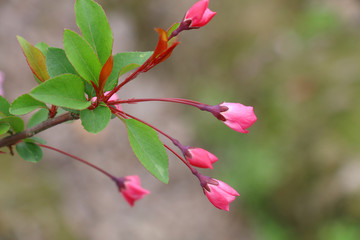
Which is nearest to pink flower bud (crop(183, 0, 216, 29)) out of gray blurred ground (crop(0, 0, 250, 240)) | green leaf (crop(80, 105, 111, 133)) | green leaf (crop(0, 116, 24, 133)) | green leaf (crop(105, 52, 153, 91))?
green leaf (crop(105, 52, 153, 91))

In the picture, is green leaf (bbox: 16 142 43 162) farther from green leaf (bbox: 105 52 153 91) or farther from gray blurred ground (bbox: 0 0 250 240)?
gray blurred ground (bbox: 0 0 250 240)

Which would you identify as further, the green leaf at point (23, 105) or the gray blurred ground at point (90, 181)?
the gray blurred ground at point (90, 181)

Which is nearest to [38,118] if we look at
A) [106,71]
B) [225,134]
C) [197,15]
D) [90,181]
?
[106,71]

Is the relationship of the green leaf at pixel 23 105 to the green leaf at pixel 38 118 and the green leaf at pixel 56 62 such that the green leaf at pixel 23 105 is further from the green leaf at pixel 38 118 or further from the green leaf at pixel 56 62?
the green leaf at pixel 38 118

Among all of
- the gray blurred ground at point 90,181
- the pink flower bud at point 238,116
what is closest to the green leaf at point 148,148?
the pink flower bud at point 238,116

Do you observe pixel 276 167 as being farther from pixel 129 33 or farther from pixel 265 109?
pixel 129 33

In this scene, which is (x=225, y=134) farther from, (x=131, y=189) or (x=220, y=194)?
(x=220, y=194)

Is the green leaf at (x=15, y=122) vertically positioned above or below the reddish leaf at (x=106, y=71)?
below

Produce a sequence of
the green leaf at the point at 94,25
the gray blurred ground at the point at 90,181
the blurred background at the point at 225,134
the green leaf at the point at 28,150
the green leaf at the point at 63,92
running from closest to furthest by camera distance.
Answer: the green leaf at the point at 63,92 → the green leaf at the point at 94,25 → the green leaf at the point at 28,150 → the gray blurred ground at the point at 90,181 → the blurred background at the point at 225,134
